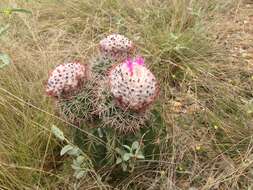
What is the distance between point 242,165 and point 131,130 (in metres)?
0.55

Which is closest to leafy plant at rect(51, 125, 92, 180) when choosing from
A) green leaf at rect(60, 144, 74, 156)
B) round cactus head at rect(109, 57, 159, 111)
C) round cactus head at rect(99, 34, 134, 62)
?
A: green leaf at rect(60, 144, 74, 156)

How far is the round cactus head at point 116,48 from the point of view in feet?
6.81

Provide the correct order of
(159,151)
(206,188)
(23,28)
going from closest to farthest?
(206,188)
(159,151)
(23,28)

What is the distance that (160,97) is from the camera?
248cm

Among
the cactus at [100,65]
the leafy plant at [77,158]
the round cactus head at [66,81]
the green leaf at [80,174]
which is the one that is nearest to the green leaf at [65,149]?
the leafy plant at [77,158]

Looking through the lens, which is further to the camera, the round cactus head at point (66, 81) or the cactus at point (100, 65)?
the cactus at point (100, 65)

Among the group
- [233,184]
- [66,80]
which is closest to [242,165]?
[233,184]

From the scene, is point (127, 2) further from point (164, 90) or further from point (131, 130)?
point (131, 130)

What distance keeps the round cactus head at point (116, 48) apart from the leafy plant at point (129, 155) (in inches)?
15.9

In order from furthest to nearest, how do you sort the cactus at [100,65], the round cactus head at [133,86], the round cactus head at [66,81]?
the cactus at [100,65]
the round cactus head at [66,81]
the round cactus head at [133,86]

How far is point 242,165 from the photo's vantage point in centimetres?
206

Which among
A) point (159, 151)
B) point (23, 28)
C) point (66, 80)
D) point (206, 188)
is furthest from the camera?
point (23, 28)

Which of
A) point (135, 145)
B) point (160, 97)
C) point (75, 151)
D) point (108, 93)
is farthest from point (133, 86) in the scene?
point (160, 97)

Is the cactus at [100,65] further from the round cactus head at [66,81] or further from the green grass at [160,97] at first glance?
the green grass at [160,97]
